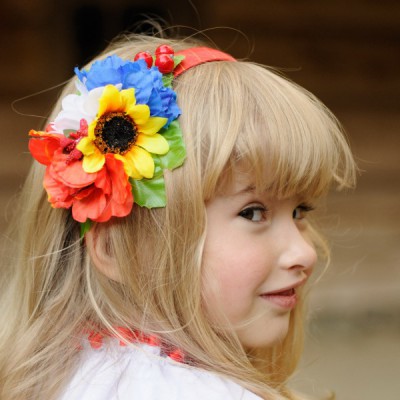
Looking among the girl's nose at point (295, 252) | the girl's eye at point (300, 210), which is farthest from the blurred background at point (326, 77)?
the girl's nose at point (295, 252)

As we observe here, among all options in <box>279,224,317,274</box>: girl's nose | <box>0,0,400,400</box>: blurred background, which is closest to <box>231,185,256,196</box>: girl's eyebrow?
<box>279,224,317,274</box>: girl's nose

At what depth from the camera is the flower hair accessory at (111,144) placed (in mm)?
1833

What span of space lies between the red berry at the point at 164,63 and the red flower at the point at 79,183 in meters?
0.24

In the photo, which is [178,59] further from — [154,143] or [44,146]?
[44,146]

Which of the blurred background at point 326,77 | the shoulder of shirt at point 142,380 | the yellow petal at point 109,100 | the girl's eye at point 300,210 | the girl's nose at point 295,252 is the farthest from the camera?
the blurred background at point 326,77

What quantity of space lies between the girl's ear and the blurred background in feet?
10.6

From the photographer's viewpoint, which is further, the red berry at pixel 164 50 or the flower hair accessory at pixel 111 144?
the red berry at pixel 164 50

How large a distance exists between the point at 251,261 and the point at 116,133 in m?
0.39

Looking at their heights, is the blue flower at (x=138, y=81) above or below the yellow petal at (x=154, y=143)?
above

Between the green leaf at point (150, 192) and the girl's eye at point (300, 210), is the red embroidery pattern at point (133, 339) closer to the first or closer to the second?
the green leaf at point (150, 192)

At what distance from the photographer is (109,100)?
1.83 m

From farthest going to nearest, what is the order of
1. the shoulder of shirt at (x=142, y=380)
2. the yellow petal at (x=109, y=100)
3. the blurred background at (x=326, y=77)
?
1. the blurred background at (x=326, y=77)
2. the yellow petal at (x=109, y=100)
3. the shoulder of shirt at (x=142, y=380)

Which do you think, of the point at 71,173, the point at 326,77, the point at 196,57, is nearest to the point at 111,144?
the point at 71,173

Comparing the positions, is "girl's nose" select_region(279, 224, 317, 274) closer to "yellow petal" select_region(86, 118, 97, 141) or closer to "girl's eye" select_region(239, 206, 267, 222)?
"girl's eye" select_region(239, 206, 267, 222)
